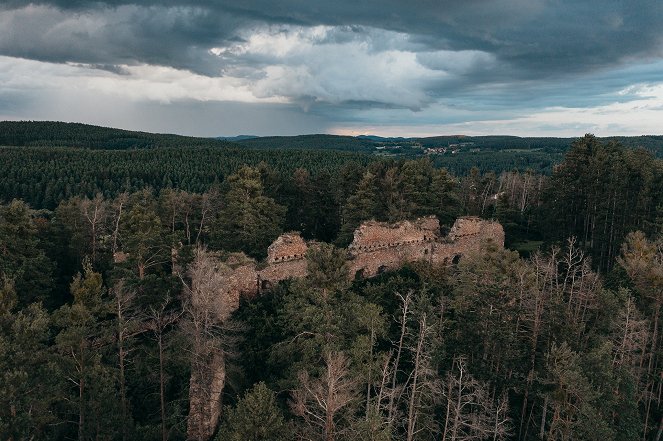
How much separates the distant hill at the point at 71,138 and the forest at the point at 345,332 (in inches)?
5785

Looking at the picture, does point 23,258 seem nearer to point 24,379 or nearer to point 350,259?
point 24,379

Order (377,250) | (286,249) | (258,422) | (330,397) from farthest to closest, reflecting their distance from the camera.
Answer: (377,250) < (286,249) < (258,422) < (330,397)

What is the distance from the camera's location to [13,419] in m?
17.5

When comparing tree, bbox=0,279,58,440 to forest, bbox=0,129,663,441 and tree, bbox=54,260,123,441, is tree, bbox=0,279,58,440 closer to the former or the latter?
forest, bbox=0,129,663,441

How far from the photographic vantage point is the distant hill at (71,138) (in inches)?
6481

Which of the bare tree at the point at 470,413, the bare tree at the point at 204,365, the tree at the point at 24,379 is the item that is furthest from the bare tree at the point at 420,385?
the tree at the point at 24,379

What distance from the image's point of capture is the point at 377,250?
104ft

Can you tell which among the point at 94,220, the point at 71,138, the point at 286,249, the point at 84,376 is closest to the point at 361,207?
the point at 286,249

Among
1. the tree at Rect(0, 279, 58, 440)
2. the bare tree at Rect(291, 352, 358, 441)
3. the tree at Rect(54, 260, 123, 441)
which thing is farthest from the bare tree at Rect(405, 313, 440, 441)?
the tree at Rect(0, 279, 58, 440)

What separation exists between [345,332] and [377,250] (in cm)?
1182

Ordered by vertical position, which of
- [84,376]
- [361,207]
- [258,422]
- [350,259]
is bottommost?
[84,376]

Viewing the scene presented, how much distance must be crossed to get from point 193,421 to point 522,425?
1561 cm

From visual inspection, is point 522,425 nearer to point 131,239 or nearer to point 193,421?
point 193,421

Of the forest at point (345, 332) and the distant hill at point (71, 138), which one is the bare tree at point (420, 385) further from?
the distant hill at point (71, 138)
